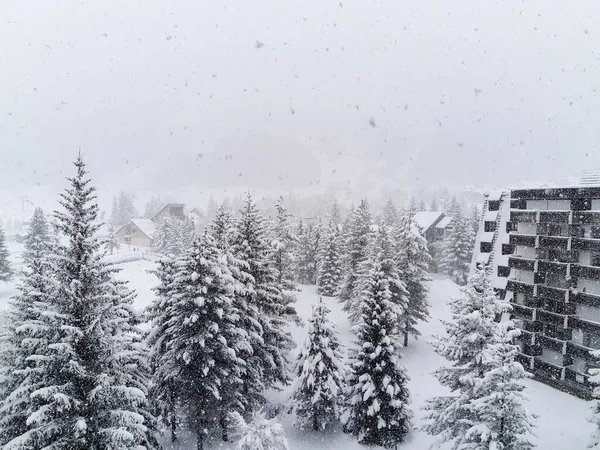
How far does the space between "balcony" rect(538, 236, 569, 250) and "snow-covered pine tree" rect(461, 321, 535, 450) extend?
57.4 feet

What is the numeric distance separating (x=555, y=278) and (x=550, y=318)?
3141mm

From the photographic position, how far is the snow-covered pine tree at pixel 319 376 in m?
20.8

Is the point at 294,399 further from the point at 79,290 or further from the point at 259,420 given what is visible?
the point at 79,290

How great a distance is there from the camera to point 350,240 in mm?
42531

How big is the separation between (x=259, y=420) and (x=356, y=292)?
2409 cm

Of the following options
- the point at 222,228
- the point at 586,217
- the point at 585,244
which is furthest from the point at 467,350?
the point at 586,217

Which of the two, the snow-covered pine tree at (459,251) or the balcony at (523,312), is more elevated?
the snow-covered pine tree at (459,251)

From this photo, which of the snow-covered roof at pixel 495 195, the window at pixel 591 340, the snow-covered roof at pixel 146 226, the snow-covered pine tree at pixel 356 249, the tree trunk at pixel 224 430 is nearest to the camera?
the tree trunk at pixel 224 430

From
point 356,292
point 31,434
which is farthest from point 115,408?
point 356,292

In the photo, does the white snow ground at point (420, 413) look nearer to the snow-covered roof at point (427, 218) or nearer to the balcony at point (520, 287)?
the balcony at point (520, 287)

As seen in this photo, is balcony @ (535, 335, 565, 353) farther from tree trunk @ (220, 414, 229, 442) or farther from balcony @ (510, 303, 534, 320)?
tree trunk @ (220, 414, 229, 442)

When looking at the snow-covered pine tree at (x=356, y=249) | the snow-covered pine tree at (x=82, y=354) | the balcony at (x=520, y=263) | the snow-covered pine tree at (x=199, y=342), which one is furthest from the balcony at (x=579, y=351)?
the snow-covered pine tree at (x=82, y=354)

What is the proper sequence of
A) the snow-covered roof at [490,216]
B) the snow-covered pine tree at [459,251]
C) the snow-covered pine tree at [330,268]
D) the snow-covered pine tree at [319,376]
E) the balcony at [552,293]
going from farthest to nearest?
the snow-covered pine tree at [459,251] < the snow-covered pine tree at [330,268] < the snow-covered roof at [490,216] < the balcony at [552,293] < the snow-covered pine tree at [319,376]

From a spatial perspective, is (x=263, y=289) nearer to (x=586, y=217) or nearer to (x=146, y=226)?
(x=586, y=217)
